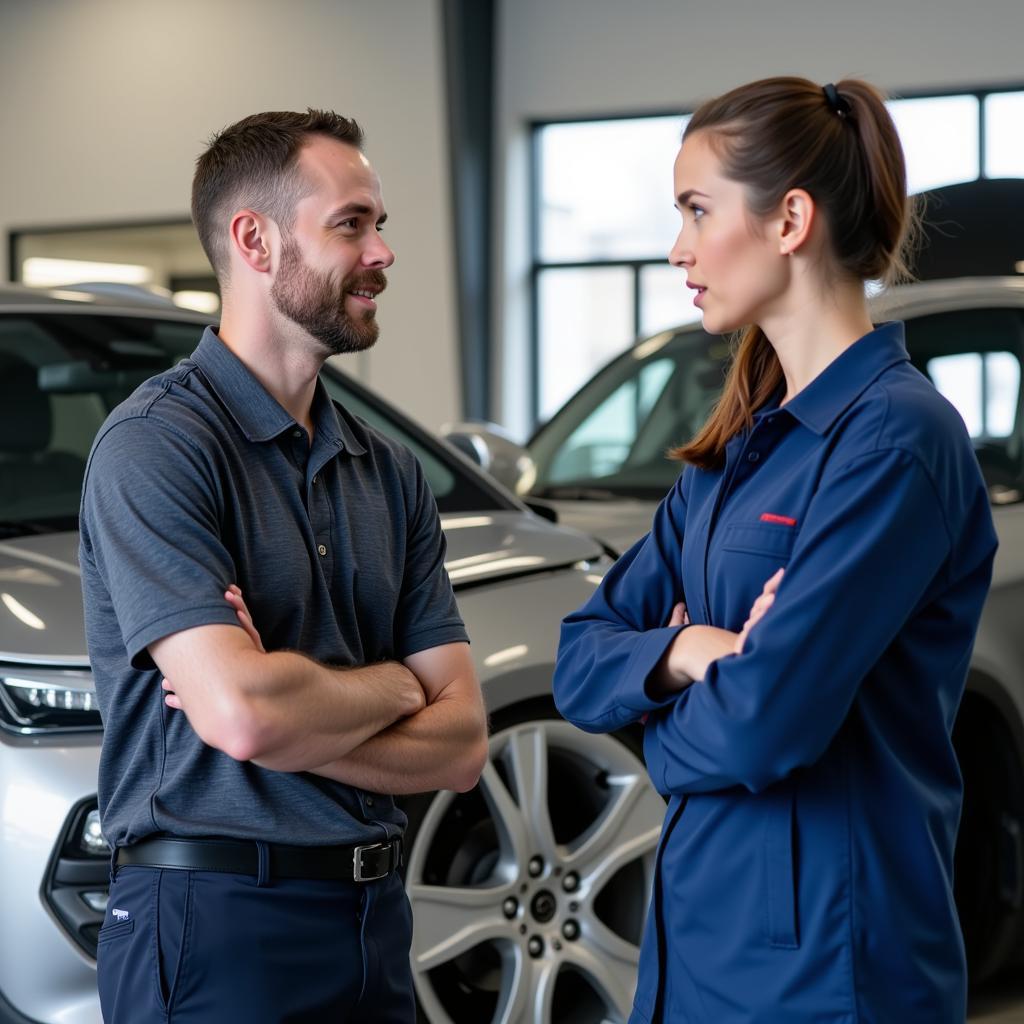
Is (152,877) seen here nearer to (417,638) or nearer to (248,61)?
(417,638)

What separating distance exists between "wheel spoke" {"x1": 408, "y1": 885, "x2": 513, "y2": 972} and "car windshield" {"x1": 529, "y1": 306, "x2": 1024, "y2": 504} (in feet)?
4.60

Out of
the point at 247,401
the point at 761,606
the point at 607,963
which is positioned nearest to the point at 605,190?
the point at 607,963

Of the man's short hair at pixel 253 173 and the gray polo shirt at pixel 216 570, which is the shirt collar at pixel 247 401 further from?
the man's short hair at pixel 253 173

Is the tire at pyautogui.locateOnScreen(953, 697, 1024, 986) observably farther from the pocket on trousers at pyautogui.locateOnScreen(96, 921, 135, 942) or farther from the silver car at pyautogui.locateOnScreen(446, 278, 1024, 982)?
the pocket on trousers at pyautogui.locateOnScreen(96, 921, 135, 942)

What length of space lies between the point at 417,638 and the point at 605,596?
0.28 m

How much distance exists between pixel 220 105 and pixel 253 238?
452 inches

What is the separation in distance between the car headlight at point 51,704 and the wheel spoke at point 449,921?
644mm

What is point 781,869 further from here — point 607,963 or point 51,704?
point 607,963

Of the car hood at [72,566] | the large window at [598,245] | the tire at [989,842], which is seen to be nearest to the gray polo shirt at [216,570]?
the car hood at [72,566]

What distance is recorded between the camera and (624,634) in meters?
1.87

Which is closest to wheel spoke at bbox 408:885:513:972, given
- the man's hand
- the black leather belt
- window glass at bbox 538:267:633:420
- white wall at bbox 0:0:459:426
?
the black leather belt

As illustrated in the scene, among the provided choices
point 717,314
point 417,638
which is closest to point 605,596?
point 417,638

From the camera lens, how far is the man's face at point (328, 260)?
203 centimetres

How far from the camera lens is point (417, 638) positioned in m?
2.12
